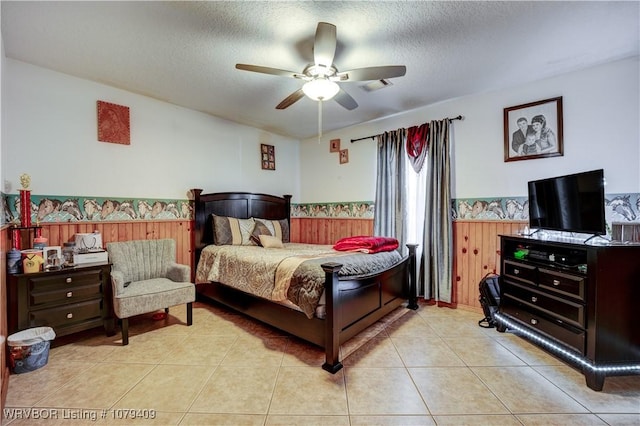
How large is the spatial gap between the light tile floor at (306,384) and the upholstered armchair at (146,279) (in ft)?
1.07

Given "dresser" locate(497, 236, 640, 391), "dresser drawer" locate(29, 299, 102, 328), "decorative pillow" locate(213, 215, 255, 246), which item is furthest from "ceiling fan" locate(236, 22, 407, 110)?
"dresser drawer" locate(29, 299, 102, 328)

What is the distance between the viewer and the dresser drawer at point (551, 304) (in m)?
1.98

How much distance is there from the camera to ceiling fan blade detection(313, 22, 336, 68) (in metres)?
1.70

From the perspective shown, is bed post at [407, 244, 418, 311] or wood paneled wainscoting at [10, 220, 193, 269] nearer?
wood paneled wainscoting at [10, 220, 193, 269]

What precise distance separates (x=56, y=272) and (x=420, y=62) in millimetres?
3812

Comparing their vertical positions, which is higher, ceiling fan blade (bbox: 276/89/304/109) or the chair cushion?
ceiling fan blade (bbox: 276/89/304/109)

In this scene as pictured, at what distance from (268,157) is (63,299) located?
10.6ft

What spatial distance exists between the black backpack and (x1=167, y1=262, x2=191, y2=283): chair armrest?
10.7 feet

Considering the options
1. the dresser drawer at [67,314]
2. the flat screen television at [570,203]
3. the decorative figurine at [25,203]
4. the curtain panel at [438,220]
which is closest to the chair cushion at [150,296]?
the dresser drawer at [67,314]

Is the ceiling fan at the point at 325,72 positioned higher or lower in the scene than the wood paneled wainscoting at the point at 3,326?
higher

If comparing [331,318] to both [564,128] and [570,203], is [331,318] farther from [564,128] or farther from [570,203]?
[564,128]

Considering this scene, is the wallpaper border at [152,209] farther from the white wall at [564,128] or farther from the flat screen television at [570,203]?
the flat screen television at [570,203]

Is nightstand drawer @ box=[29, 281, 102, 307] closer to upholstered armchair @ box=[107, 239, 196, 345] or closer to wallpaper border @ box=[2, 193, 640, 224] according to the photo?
upholstered armchair @ box=[107, 239, 196, 345]

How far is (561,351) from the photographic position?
82.7 inches
